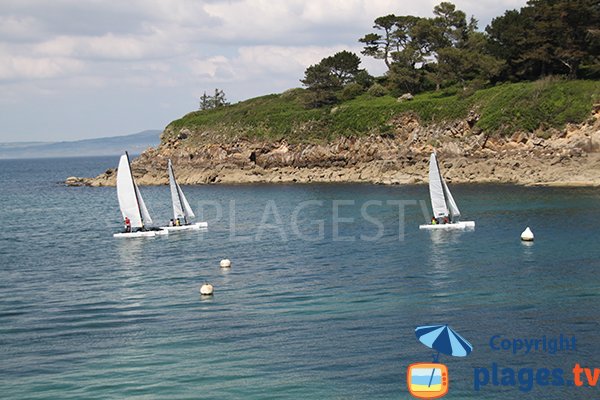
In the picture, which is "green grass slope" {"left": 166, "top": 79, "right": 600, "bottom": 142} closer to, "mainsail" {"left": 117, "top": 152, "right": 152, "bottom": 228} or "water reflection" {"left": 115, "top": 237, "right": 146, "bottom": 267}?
"mainsail" {"left": 117, "top": 152, "right": 152, "bottom": 228}

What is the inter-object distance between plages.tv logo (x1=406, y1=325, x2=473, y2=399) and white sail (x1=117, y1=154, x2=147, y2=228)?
4834 centimetres

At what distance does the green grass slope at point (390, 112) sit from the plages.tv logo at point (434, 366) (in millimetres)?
84632

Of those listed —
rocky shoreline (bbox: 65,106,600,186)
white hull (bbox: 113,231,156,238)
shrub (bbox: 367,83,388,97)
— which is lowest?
white hull (bbox: 113,231,156,238)

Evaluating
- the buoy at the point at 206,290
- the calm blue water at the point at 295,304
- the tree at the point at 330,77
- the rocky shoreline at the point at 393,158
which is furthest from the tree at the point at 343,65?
the buoy at the point at 206,290

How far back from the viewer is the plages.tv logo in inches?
871

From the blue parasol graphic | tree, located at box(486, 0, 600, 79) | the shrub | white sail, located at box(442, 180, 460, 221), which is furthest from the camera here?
the shrub

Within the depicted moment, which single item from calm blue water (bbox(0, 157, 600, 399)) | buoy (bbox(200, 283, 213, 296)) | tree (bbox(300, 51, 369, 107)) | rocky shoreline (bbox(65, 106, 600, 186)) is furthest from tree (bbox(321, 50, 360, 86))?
buoy (bbox(200, 283, 213, 296))

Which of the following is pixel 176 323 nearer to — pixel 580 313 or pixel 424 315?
pixel 424 315

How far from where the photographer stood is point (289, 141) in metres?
129

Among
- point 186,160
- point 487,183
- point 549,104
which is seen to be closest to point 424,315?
point 487,183

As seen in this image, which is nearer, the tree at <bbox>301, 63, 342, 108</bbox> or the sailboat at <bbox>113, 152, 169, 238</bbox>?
the sailboat at <bbox>113, 152, 169, 238</bbox>

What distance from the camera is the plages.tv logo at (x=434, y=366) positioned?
72.6ft

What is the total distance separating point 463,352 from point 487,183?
7648 centimetres

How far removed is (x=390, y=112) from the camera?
12206 cm
